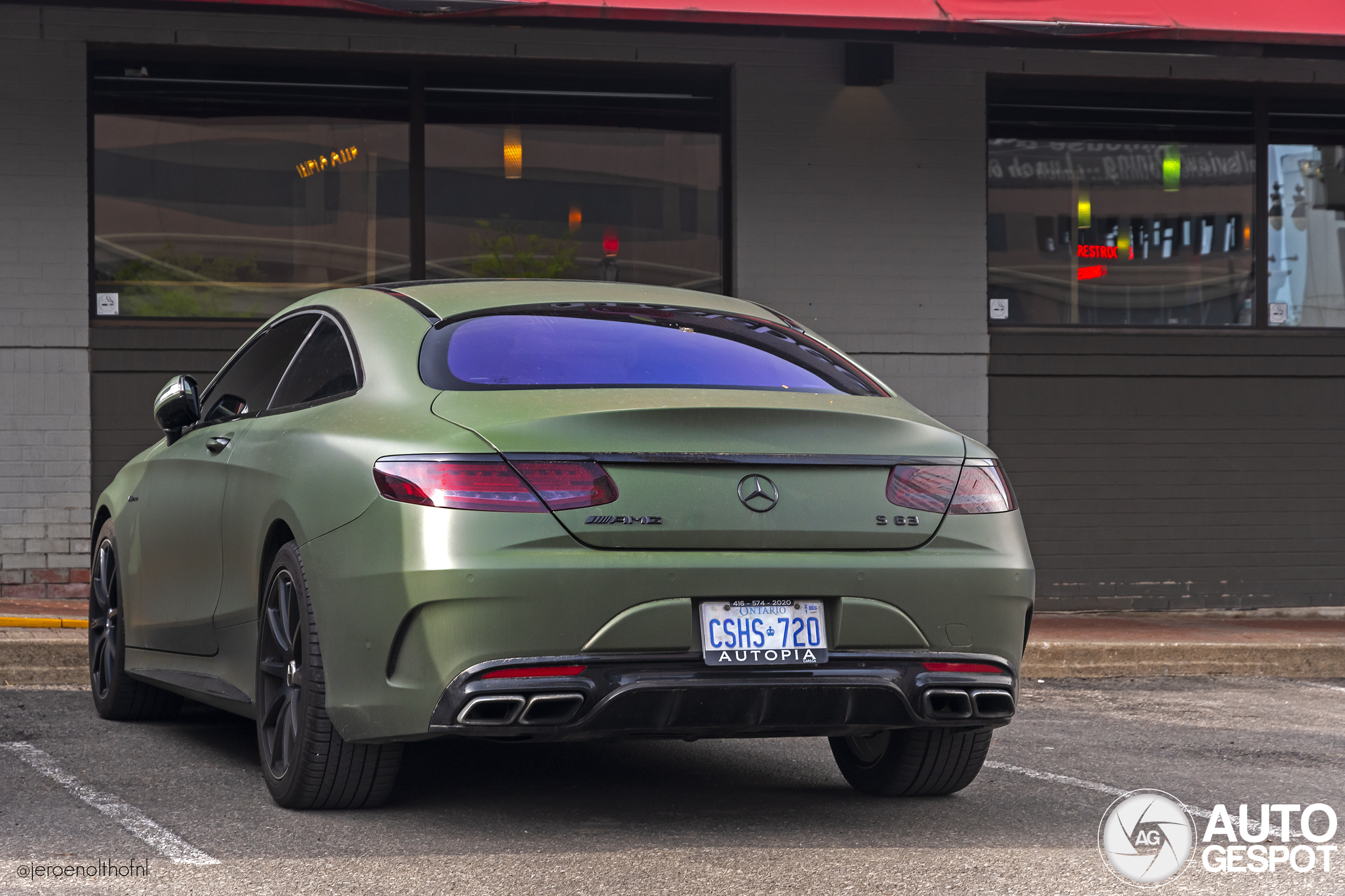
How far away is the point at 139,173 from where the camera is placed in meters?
10.9

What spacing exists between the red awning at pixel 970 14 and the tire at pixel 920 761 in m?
5.31

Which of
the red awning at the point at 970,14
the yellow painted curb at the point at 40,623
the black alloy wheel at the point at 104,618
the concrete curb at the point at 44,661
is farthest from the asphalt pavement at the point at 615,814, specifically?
the red awning at the point at 970,14

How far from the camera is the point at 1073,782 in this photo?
5.80 m

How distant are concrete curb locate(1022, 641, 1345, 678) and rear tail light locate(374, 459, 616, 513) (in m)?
5.44

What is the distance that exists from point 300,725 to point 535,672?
849 millimetres

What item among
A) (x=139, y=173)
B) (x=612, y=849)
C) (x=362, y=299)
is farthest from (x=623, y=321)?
(x=139, y=173)

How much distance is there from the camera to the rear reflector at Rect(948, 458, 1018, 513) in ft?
15.1

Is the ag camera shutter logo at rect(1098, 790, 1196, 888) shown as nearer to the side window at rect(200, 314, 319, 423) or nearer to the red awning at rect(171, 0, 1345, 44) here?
the side window at rect(200, 314, 319, 423)

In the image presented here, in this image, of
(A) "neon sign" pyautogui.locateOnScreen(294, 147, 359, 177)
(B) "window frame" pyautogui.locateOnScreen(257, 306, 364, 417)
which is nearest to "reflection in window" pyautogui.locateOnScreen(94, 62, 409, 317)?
(A) "neon sign" pyautogui.locateOnScreen(294, 147, 359, 177)

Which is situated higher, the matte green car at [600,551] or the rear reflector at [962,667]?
the matte green car at [600,551]

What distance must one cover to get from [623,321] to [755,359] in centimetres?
43

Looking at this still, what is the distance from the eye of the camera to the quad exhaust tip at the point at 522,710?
420 cm

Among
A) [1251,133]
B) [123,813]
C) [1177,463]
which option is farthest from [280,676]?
[1251,133]

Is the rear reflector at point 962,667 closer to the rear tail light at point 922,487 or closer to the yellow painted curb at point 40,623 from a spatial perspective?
the rear tail light at point 922,487
